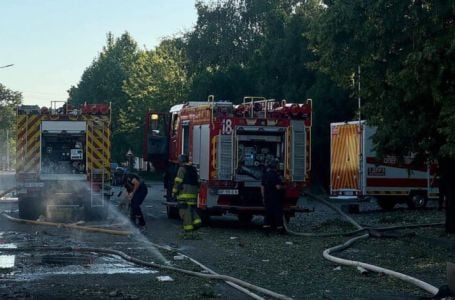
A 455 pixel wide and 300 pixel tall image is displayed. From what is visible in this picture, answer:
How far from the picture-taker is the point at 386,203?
29.2 metres

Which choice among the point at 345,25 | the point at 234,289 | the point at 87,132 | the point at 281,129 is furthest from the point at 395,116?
the point at 87,132

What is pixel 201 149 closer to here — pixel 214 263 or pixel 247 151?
pixel 247 151

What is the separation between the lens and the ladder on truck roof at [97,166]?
22.8m

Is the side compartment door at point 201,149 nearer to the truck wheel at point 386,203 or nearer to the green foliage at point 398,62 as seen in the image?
the green foliage at point 398,62

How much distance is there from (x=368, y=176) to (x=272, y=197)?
377 inches

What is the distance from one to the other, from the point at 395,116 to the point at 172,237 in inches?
214

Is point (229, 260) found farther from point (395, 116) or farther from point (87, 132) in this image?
point (87, 132)

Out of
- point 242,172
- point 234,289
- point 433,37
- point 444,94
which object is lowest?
point 234,289

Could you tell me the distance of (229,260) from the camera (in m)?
14.0

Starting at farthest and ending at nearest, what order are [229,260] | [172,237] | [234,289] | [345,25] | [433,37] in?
[172,237]
[345,25]
[433,37]
[229,260]
[234,289]

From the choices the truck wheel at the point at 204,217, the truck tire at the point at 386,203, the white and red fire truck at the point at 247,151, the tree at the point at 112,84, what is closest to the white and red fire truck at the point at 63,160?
the truck wheel at the point at 204,217

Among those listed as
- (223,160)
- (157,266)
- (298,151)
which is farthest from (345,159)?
(157,266)

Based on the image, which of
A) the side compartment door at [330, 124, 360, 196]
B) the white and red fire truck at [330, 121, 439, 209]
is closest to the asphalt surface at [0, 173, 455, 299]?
the white and red fire truck at [330, 121, 439, 209]

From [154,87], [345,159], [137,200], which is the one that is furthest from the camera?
[154,87]
